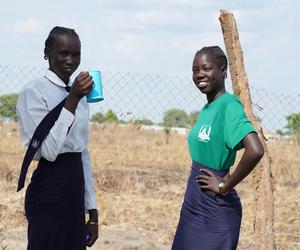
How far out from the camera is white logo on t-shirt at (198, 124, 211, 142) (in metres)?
3.34

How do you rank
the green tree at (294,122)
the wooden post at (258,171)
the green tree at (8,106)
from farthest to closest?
the green tree at (294,122) → the green tree at (8,106) → the wooden post at (258,171)

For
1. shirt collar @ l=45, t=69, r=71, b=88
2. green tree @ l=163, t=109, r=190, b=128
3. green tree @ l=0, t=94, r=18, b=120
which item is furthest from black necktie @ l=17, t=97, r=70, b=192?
green tree @ l=0, t=94, r=18, b=120

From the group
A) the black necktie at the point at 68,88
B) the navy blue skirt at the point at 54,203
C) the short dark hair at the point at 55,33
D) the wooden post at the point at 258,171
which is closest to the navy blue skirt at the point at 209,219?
the navy blue skirt at the point at 54,203

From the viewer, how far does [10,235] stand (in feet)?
22.0

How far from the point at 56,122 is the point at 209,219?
0.88 m

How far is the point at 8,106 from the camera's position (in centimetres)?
825

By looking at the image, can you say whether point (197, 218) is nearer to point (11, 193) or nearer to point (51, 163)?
point (51, 163)

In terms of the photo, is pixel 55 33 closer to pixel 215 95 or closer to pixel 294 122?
pixel 215 95

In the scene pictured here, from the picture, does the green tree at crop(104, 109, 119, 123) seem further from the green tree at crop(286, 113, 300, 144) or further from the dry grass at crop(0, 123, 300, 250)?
the green tree at crop(286, 113, 300, 144)

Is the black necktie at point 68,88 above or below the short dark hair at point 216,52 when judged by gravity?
below

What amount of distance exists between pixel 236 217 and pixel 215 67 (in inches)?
27.0

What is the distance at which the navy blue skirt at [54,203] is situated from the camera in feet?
9.99

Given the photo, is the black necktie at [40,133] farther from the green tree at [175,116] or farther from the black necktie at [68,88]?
the green tree at [175,116]

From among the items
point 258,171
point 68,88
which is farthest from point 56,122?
point 258,171
